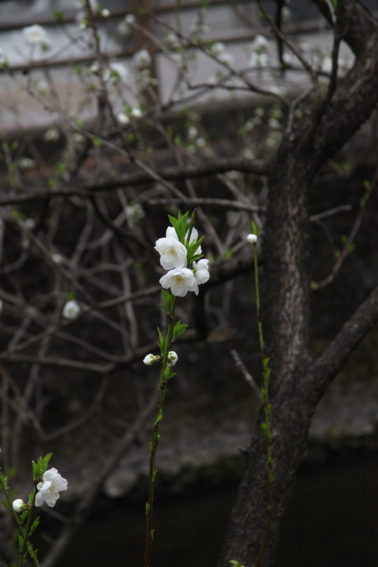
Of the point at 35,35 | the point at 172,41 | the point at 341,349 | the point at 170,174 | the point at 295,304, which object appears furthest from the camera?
the point at 172,41

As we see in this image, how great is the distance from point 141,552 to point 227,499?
66cm

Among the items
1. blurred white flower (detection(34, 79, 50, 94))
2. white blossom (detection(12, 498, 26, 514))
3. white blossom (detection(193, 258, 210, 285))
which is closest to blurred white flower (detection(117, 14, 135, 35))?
blurred white flower (detection(34, 79, 50, 94))

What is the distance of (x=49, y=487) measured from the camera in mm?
1312

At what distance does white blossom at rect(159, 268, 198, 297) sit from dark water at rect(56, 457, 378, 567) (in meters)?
3.40

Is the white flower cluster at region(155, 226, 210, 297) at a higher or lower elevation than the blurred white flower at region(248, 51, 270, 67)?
lower

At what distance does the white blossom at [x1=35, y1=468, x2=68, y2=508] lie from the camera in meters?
1.31


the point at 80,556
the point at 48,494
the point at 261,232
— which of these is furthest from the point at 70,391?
the point at 48,494

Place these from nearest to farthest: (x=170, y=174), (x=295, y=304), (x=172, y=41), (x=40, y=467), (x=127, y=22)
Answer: (x=40, y=467), (x=295, y=304), (x=170, y=174), (x=127, y=22), (x=172, y=41)

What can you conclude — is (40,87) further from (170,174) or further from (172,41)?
(170,174)

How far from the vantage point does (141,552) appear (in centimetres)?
441

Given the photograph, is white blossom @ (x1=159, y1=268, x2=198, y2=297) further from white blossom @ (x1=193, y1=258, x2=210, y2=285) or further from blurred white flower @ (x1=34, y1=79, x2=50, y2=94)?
blurred white flower @ (x1=34, y1=79, x2=50, y2=94)

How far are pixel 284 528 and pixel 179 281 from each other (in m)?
3.65

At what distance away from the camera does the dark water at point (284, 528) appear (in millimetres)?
4320

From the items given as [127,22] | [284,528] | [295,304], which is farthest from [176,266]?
[284,528]
